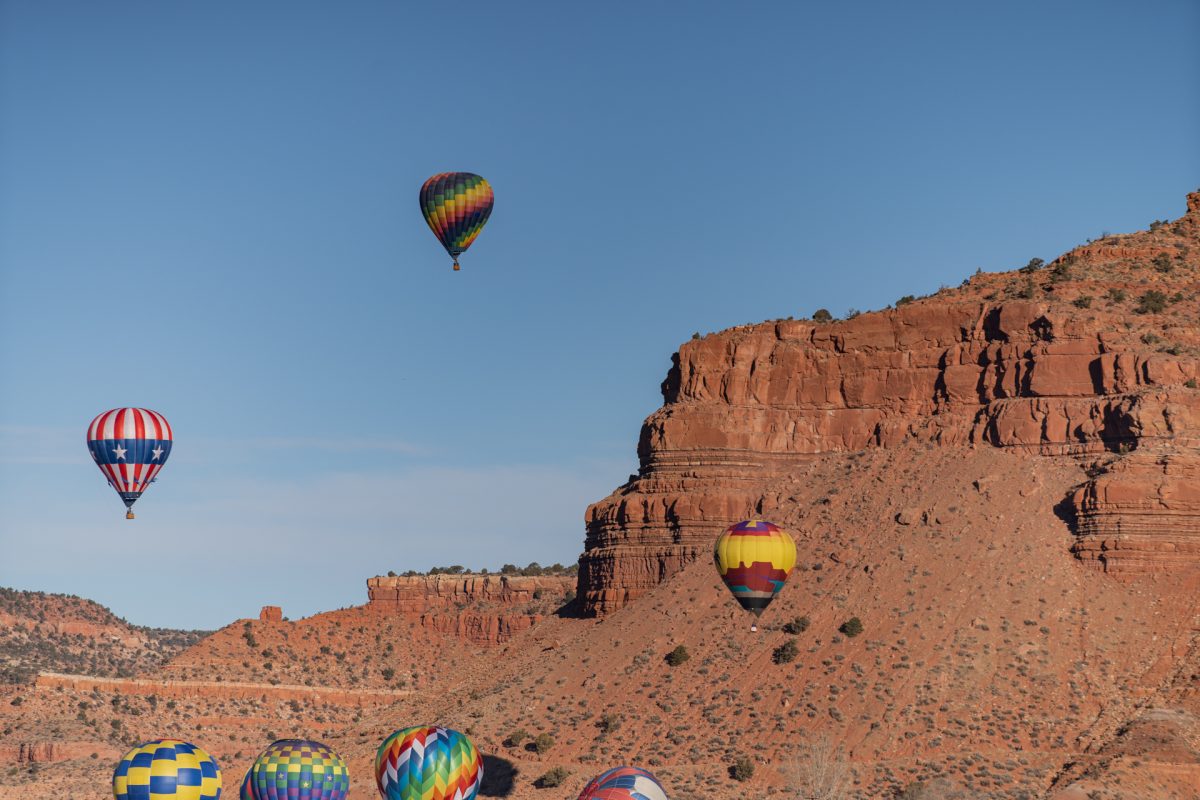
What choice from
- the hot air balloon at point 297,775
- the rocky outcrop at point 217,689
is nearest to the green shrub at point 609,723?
the hot air balloon at point 297,775

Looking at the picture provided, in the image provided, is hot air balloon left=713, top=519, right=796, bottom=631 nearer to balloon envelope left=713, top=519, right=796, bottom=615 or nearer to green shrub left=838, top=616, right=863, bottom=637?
balloon envelope left=713, top=519, right=796, bottom=615

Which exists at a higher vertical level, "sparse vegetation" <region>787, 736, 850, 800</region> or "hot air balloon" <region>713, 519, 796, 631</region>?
"hot air balloon" <region>713, 519, 796, 631</region>

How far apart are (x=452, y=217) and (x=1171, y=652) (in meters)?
34.7

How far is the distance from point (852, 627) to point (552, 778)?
46.7ft

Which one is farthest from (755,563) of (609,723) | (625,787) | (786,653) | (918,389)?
(918,389)

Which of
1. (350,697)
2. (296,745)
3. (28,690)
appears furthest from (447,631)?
Result: (296,745)

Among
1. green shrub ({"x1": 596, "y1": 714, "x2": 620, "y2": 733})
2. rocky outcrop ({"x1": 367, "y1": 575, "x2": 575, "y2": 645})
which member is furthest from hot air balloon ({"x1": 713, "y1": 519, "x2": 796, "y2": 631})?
rocky outcrop ({"x1": 367, "y1": 575, "x2": 575, "y2": 645})

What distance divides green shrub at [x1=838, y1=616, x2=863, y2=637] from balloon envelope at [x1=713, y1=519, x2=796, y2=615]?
348 inches

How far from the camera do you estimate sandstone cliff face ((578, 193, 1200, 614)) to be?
324ft

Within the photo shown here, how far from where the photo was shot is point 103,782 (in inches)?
4013

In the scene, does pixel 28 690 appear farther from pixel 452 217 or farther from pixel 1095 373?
pixel 1095 373

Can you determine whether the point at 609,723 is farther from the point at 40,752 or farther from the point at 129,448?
the point at 40,752

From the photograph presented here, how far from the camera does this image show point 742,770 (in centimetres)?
8481

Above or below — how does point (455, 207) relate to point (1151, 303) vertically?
above
